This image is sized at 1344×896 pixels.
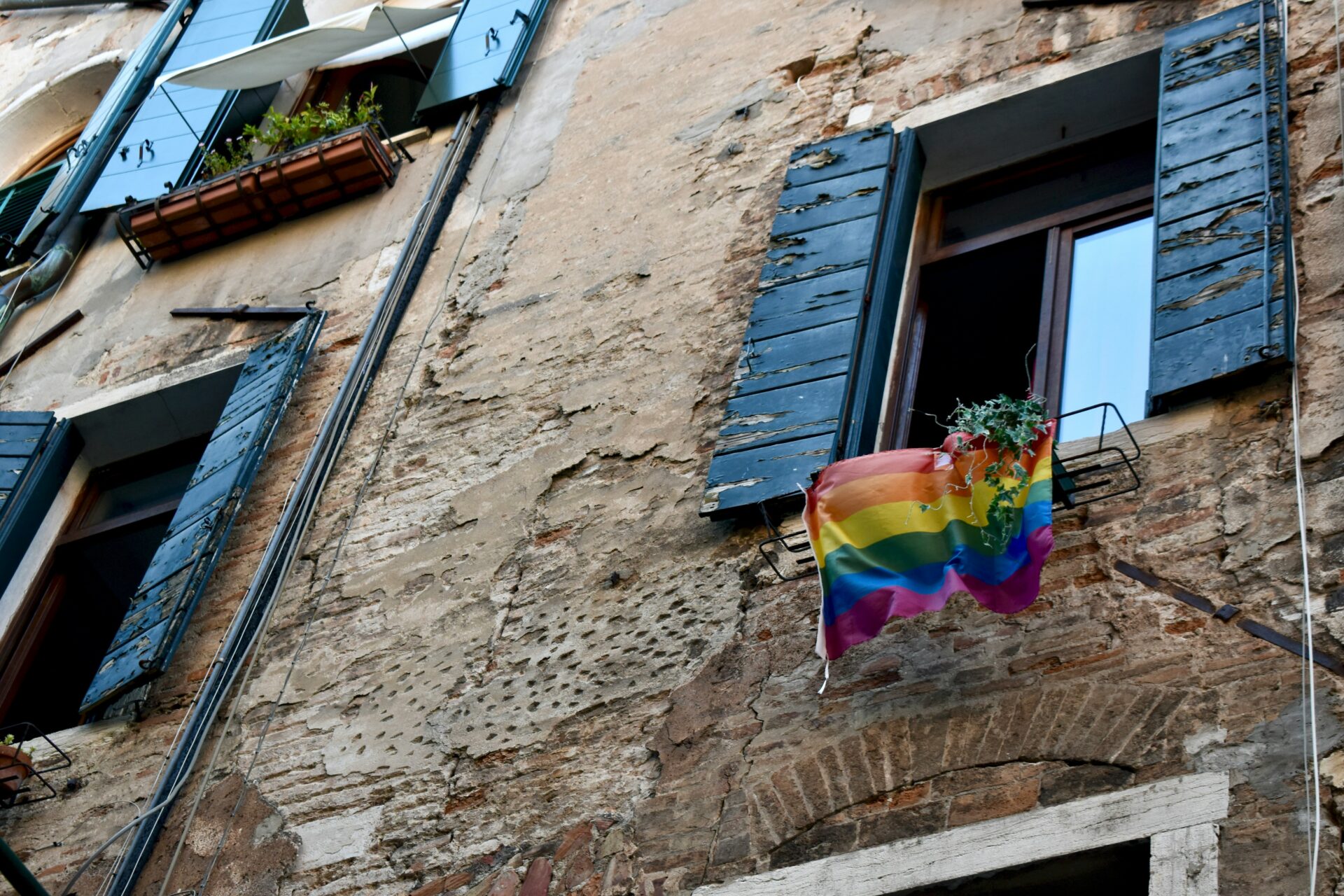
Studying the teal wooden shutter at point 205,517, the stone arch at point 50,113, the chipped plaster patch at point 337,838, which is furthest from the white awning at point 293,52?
the chipped plaster patch at point 337,838

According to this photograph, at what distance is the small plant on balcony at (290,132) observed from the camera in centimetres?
701

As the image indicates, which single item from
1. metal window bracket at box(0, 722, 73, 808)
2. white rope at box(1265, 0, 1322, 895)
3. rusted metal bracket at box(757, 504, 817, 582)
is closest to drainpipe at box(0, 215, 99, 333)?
metal window bracket at box(0, 722, 73, 808)

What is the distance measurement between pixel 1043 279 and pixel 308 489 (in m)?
2.46

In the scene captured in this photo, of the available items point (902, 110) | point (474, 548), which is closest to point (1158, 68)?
point (902, 110)

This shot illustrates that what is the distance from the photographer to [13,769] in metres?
4.75

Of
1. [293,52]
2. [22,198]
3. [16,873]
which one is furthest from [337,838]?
[22,198]

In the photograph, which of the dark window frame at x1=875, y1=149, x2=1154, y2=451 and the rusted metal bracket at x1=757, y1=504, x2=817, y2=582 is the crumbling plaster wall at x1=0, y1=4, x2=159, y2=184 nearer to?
the dark window frame at x1=875, y1=149, x2=1154, y2=451

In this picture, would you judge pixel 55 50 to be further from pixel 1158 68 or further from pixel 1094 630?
pixel 1094 630

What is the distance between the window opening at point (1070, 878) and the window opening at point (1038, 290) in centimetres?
131

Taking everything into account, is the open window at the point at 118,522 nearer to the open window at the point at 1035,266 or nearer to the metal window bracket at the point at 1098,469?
the open window at the point at 1035,266

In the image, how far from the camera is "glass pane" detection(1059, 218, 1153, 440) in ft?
13.8

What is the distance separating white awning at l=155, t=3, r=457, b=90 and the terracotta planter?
340cm

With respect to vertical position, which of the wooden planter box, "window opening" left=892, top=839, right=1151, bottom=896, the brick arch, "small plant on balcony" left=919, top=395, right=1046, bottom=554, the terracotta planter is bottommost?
the terracotta planter

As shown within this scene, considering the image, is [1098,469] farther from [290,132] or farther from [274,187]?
[290,132]
